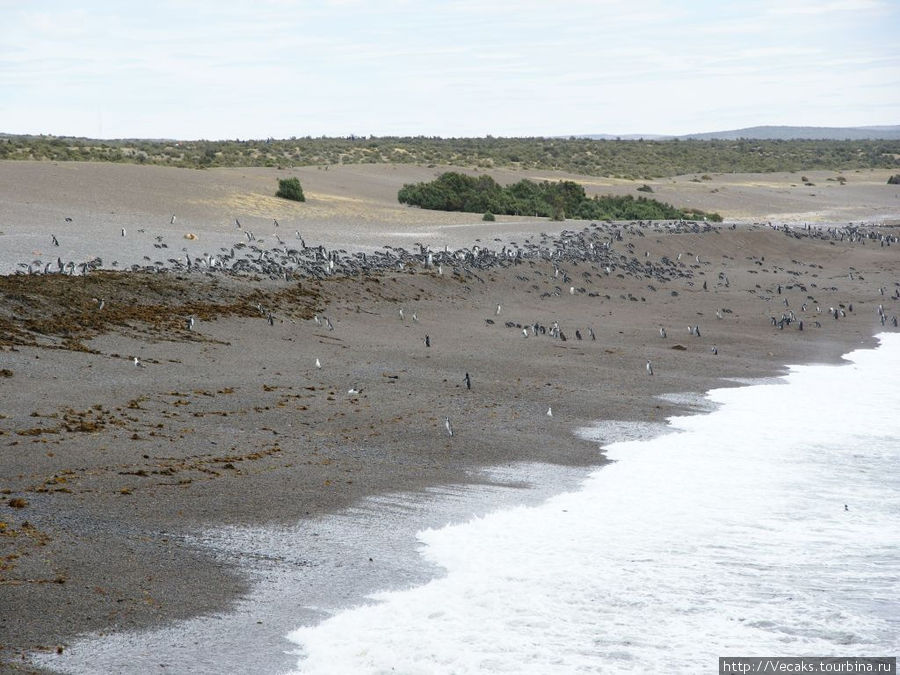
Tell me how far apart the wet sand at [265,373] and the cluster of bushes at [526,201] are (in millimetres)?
7405

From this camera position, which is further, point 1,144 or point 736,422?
point 1,144

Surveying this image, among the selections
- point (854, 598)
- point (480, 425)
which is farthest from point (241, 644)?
point (480, 425)

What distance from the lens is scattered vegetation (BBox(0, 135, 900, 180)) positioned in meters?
51.3

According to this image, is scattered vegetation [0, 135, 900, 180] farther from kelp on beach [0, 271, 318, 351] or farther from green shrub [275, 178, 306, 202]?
kelp on beach [0, 271, 318, 351]

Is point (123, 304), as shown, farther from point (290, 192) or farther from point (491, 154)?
point (491, 154)

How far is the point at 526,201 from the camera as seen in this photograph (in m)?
40.2

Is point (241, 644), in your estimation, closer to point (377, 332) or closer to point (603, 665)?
point (603, 665)

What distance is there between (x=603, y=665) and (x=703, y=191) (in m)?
52.5

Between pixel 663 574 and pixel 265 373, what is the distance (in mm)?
7422

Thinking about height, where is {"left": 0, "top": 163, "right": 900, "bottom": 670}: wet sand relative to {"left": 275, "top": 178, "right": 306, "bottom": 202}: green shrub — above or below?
below

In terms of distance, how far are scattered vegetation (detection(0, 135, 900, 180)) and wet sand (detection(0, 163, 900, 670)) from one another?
68.5ft

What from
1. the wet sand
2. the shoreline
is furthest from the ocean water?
the wet sand

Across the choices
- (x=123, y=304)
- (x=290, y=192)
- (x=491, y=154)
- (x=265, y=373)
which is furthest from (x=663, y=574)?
(x=491, y=154)

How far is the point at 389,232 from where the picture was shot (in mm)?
29172
